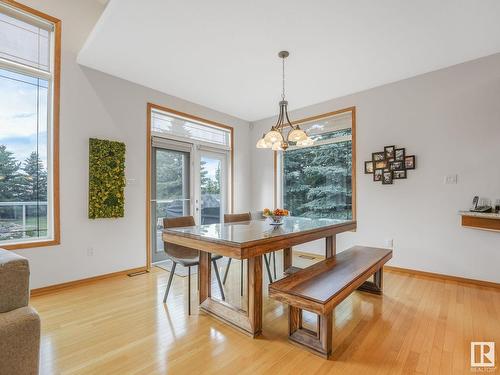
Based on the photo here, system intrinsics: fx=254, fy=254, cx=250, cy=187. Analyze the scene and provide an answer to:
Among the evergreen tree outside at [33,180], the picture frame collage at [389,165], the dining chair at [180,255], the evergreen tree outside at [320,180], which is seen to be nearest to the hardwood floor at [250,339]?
the dining chair at [180,255]

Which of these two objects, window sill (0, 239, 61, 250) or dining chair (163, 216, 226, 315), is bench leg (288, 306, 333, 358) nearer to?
dining chair (163, 216, 226, 315)

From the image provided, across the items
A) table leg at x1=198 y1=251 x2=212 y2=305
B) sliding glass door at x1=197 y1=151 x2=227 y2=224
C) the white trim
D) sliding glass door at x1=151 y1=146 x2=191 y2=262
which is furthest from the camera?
sliding glass door at x1=197 y1=151 x2=227 y2=224

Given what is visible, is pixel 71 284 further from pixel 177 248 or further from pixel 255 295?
pixel 255 295

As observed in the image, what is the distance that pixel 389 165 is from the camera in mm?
3785

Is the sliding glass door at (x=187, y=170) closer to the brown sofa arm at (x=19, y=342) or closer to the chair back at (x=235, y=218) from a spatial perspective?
the chair back at (x=235, y=218)

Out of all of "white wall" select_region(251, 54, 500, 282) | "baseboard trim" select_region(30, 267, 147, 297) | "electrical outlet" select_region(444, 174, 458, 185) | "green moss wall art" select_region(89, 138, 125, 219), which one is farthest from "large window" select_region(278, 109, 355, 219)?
"baseboard trim" select_region(30, 267, 147, 297)

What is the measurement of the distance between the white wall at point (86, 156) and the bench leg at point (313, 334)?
262 centimetres

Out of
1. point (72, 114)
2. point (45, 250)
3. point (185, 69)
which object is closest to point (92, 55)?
point (72, 114)

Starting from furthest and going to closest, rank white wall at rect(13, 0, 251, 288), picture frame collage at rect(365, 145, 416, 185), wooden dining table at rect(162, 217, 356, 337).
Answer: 1. picture frame collage at rect(365, 145, 416, 185)
2. white wall at rect(13, 0, 251, 288)
3. wooden dining table at rect(162, 217, 356, 337)

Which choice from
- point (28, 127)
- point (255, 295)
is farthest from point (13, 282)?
point (28, 127)

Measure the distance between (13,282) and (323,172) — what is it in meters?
4.36

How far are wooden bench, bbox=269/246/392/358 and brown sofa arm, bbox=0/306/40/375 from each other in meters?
1.36

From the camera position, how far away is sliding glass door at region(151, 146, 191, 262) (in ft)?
13.6

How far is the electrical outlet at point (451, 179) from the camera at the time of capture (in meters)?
3.28
